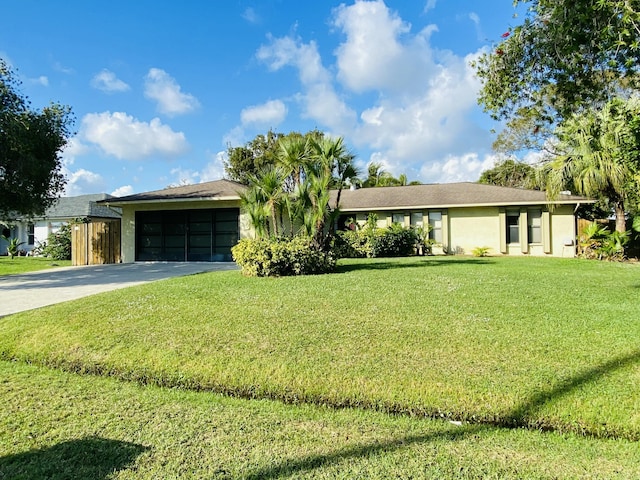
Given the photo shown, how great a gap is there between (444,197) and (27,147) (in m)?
18.6

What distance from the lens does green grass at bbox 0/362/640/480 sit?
291 cm

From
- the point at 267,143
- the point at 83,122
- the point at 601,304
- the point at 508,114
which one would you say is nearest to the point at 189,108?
the point at 83,122

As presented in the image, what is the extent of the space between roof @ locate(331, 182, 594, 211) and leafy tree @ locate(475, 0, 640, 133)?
12533 millimetres

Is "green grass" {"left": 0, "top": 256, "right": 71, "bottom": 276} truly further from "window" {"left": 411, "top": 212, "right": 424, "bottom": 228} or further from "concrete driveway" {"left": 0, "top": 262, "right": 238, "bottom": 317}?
Result: "window" {"left": 411, "top": 212, "right": 424, "bottom": 228}

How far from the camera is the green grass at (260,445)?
2906 mm

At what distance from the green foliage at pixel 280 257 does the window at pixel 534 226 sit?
1368 cm

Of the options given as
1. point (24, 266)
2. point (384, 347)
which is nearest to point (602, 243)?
point (384, 347)

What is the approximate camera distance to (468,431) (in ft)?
11.7

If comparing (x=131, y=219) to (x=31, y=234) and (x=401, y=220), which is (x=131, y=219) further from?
(x=31, y=234)

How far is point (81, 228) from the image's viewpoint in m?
19.9

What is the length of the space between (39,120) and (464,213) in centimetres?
1909

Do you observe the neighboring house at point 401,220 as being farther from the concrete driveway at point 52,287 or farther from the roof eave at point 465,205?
the concrete driveway at point 52,287

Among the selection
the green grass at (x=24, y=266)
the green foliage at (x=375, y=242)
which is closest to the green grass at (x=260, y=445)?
the green foliage at (x=375, y=242)

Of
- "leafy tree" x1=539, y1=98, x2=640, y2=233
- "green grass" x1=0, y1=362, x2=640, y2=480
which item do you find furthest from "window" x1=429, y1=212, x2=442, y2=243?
"green grass" x1=0, y1=362, x2=640, y2=480
